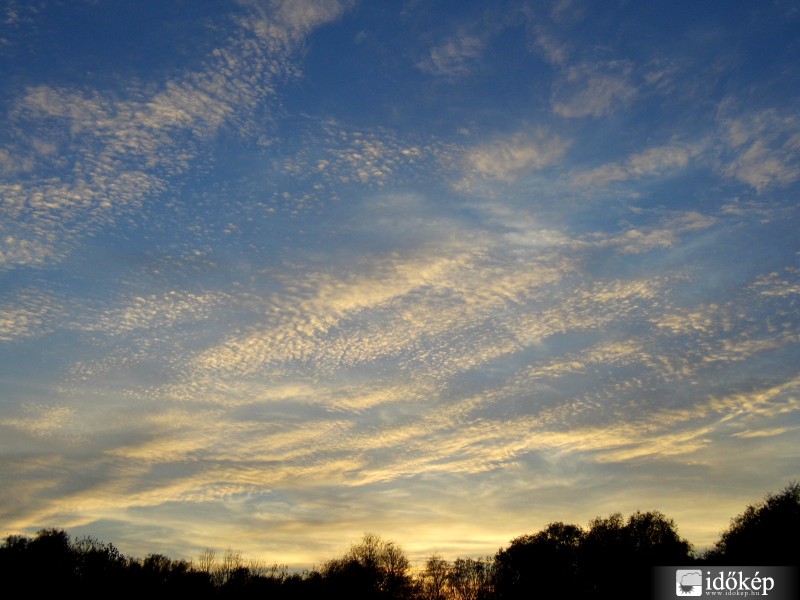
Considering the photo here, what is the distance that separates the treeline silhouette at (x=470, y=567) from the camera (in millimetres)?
95375

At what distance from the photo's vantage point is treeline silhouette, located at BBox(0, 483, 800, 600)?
95375 mm

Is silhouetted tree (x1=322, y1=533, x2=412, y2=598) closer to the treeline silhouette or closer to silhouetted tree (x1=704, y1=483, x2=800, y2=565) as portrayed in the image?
the treeline silhouette

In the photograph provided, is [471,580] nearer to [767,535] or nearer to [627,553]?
[627,553]

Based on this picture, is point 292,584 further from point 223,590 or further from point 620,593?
point 620,593

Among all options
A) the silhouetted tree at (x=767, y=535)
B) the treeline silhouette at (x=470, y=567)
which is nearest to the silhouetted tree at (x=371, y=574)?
the treeline silhouette at (x=470, y=567)

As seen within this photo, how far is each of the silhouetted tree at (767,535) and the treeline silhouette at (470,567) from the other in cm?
15

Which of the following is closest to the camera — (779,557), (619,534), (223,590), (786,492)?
(779,557)

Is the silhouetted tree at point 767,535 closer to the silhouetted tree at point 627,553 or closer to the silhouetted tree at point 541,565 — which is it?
the silhouetted tree at point 627,553

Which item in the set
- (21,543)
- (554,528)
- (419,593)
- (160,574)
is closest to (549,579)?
(554,528)

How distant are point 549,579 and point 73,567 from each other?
9038 cm

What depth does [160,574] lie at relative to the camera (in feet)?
418

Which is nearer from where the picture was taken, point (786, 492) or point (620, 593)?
point (786, 492)

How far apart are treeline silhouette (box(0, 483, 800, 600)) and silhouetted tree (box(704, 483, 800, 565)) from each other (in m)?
0.15

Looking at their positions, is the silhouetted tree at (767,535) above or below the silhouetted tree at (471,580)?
above
